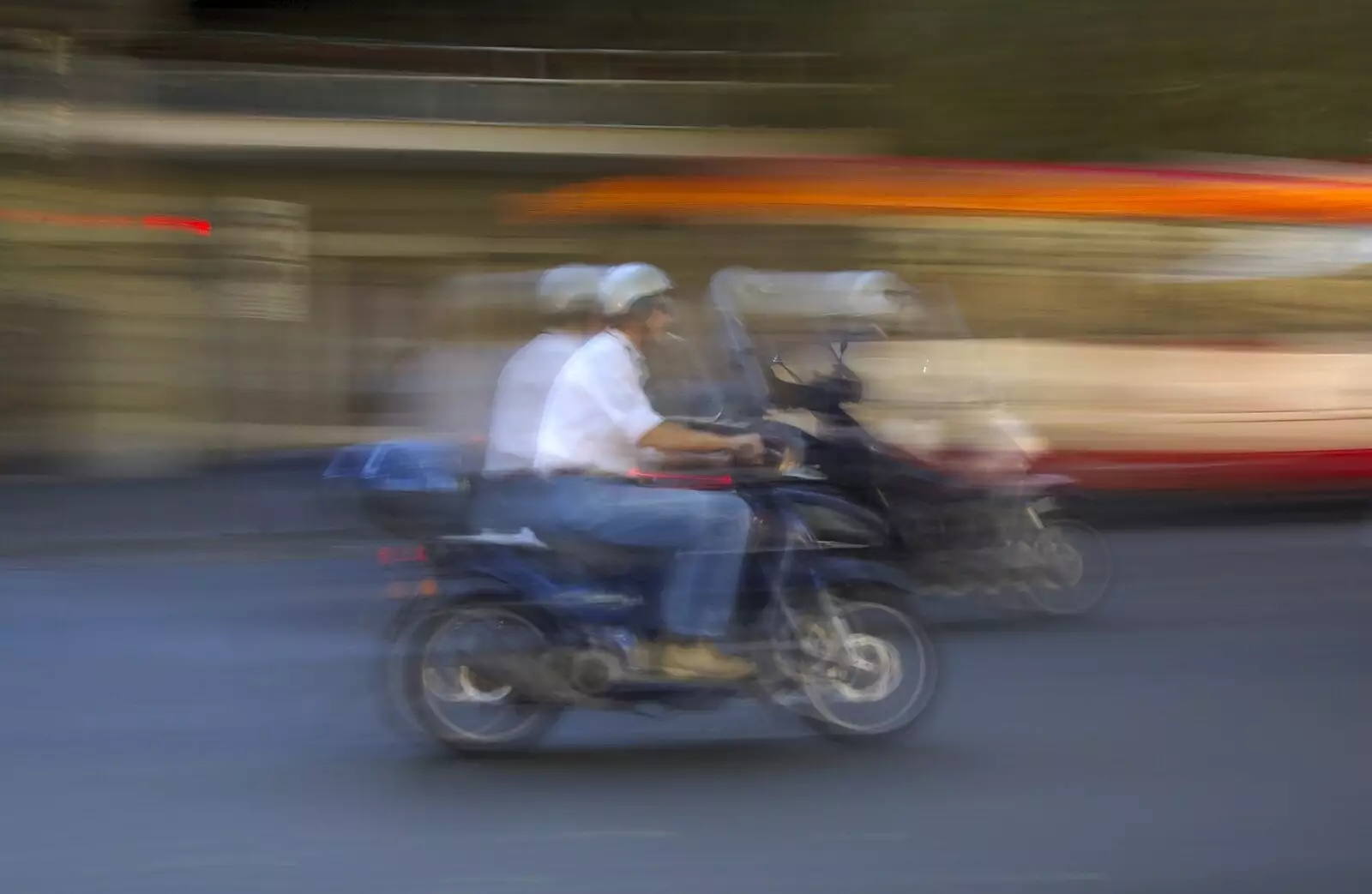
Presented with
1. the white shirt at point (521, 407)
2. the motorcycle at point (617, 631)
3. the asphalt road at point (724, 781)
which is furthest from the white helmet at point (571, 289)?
the asphalt road at point (724, 781)

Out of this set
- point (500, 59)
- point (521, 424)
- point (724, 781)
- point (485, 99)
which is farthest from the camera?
point (500, 59)

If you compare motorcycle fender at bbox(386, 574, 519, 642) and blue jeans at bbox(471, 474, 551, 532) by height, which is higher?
blue jeans at bbox(471, 474, 551, 532)

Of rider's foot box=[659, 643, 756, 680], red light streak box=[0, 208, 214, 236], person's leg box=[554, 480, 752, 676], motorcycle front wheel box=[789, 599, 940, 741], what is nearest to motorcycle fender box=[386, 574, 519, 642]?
person's leg box=[554, 480, 752, 676]

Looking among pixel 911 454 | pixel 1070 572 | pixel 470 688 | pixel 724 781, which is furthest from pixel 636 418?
pixel 1070 572

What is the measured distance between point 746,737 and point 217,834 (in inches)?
73.9

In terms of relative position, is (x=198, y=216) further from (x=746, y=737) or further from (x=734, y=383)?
(x=746, y=737)

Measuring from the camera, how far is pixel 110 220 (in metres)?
16.1

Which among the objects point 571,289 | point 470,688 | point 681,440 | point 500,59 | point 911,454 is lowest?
point 470,688

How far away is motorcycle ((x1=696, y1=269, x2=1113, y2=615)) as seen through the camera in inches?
309

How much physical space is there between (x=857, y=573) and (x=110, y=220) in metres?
11.9

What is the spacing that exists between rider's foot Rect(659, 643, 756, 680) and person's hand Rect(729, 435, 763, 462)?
24.2 inches

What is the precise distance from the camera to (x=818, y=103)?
20.8 metres

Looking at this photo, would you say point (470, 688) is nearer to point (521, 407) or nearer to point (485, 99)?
point (521, 407)

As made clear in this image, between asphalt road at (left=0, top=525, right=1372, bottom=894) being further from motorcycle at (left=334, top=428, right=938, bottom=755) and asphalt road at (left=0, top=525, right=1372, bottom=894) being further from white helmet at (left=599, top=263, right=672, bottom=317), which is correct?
white helmet at (left=599, top=263, right=672, bottom=317)
